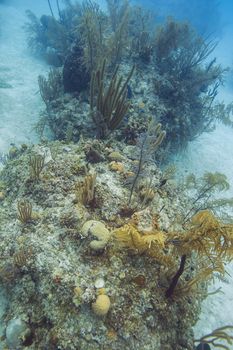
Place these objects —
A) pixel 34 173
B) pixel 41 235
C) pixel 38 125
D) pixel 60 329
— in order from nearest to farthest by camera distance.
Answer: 1. pixel 60 329
2. pixel 41 235
3. pixel 34 173
4. pixel 38 125

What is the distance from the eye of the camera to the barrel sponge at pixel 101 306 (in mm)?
2836

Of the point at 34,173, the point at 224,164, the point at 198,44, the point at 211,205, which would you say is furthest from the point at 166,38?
the point at 34,173

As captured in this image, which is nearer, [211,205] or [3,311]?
[3,311]

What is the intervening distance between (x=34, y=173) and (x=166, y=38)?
6546 millimetres

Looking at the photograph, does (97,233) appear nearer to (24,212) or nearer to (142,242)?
(142,242)

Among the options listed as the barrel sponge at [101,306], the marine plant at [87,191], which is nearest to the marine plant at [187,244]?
the barrel sponge at [101,306]

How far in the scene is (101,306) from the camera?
283 cm

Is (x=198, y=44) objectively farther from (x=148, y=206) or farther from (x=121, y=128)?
(x=148, y=206)

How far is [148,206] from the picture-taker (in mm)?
3961

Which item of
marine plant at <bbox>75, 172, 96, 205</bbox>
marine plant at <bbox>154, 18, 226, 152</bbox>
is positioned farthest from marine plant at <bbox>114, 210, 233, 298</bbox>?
marine plant at <bbox>154, 18, 226, 152</bbox>

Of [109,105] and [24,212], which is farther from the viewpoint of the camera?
[109,105]

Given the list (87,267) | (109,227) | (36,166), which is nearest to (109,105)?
(36,166)

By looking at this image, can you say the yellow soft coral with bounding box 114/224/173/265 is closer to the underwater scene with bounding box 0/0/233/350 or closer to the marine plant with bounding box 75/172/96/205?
the underwater scene with bounding box 0/0/233/350

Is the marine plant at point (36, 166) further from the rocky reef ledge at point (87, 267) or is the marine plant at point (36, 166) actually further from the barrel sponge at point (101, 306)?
the barrel sponge at point (101, 306)
